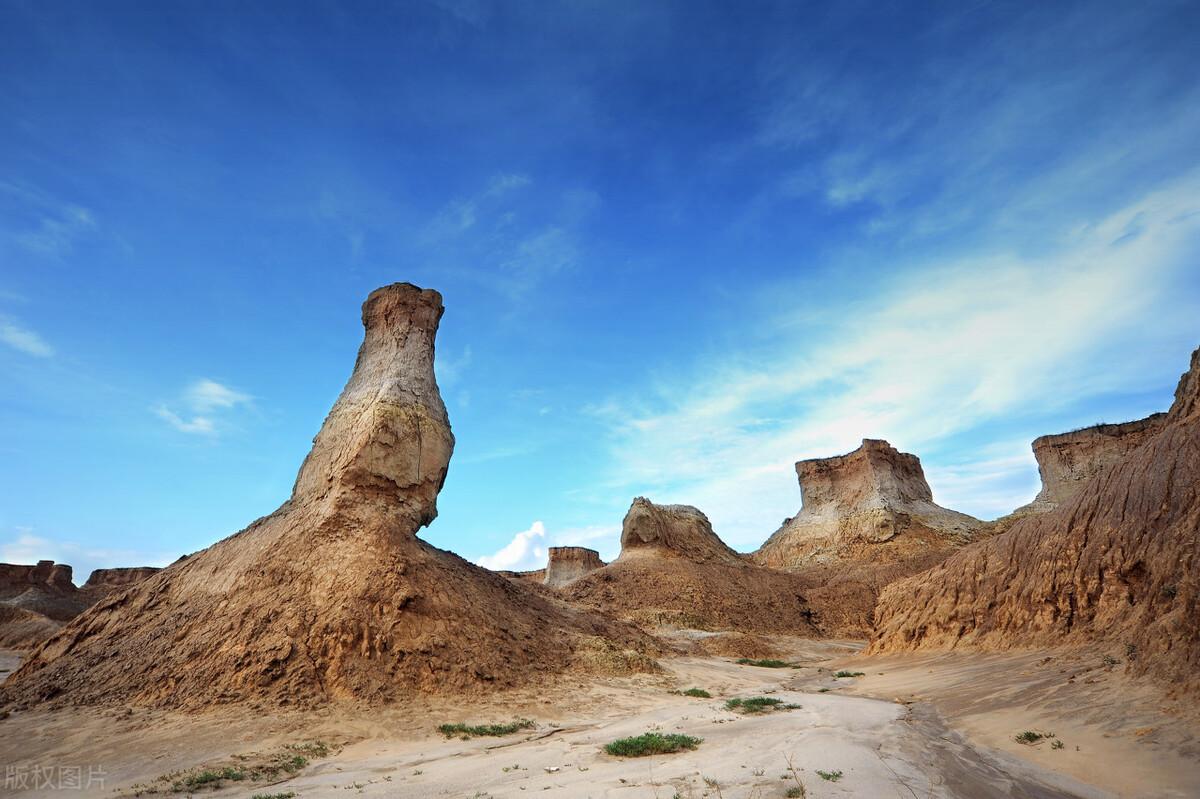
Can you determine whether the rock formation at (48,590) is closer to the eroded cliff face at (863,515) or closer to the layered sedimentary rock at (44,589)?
the layered sedimentary rock at (44,589)

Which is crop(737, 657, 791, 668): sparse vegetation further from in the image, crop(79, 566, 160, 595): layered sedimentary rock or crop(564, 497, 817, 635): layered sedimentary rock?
crop(79, 566, 160, 595): layered sedimentary rock

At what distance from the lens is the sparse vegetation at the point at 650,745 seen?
25.5 feet

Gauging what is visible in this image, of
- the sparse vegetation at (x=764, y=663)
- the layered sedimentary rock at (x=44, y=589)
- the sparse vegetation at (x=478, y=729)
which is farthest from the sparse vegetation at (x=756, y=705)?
the layered sedimentary rock at (x=44, y=589)

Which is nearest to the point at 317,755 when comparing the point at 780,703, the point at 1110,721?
the point at 780,703

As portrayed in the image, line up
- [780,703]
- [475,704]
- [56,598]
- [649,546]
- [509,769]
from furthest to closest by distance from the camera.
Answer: [56,598]
[649,546]
[475,704]
[780,703]
[509,769]

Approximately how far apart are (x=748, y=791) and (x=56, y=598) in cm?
7415

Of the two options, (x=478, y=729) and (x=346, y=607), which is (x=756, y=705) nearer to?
(x=478, y=729)

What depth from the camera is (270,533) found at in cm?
1694

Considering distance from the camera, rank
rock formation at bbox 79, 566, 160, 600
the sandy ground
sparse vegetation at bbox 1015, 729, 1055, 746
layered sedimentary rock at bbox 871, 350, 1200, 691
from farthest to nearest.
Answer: rock formation at bbox 79, 566, 160, 600, layered sedimentary rock at bbox 871, 350, 1200, 691, sparse vegetation at bbox 1015, 729, 1055, 746, the sandy ground

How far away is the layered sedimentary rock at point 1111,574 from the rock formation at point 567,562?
5125cm

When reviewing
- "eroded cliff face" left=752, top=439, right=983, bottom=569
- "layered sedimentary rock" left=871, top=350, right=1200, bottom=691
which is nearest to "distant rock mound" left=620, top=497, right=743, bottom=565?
"eroded cliff face" left=752, top=439, right=983, bottom=569

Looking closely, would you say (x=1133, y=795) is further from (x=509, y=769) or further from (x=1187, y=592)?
(x=509, y=769)

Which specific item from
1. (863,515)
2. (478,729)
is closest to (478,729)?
(478,729)

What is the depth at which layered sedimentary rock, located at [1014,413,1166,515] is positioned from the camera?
47000 mm
